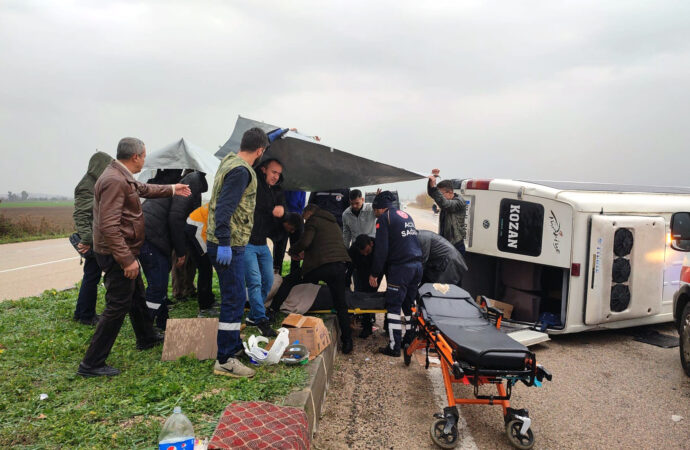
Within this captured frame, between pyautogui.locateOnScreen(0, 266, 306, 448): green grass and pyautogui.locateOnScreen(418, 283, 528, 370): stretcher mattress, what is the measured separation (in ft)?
4.55

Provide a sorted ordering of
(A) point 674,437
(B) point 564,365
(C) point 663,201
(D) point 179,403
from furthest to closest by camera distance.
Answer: (C) point 663,201 → (B) point 564,365 → (A) point 674,437 → (D) point 179,403

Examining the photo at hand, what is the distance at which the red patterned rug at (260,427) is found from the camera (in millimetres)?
2859

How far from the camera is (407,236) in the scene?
5.93m

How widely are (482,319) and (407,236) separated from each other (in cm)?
148

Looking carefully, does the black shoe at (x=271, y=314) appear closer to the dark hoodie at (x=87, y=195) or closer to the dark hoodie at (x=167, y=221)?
the dark hoodie at (x=167, y=221)

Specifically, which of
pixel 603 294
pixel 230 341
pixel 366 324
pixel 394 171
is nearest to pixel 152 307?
pixel 230 341

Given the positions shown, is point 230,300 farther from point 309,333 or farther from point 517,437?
point 517,437

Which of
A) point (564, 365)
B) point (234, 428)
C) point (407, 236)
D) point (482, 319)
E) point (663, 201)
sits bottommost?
point (564, 365)

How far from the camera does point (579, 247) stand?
249 inches

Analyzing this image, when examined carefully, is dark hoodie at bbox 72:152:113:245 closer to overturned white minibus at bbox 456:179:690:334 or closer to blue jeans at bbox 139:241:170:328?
blue jeans at bbox 139:241:170:328

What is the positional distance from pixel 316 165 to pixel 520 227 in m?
3.04

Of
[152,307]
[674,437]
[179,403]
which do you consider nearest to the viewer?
[179,403]

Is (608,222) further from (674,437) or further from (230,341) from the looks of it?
(230,341)

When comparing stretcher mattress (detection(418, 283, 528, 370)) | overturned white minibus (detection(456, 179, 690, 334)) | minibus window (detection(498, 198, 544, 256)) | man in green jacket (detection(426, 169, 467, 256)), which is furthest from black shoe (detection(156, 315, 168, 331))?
minibus window (detection(498, 198, 544, 256))
